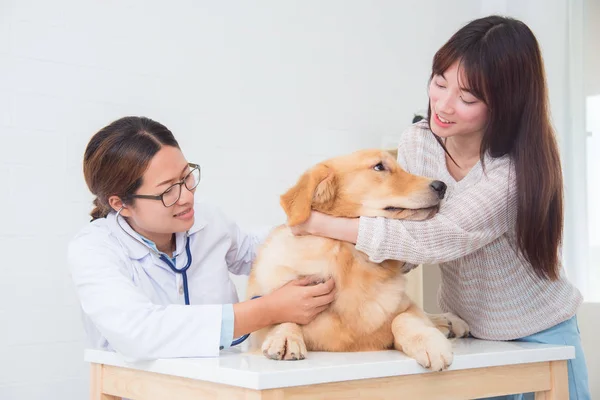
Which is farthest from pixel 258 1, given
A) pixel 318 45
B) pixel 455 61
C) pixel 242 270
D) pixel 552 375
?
pixel 552 375

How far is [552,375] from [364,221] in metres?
0.54

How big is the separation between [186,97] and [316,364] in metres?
1.91

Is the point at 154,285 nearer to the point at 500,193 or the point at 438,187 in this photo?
the point at 438,187

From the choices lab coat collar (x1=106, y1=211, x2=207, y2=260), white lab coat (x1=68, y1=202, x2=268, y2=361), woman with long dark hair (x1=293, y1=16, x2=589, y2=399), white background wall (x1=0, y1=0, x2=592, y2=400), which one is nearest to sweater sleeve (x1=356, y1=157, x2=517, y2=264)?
woman with long dark hair (x1=293, y1=16, x2=589, y2=399)

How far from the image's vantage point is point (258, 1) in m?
3.06

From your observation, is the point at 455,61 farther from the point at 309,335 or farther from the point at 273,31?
the point at 273,31

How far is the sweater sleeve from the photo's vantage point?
1317 millimetres

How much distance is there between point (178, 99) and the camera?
278cm

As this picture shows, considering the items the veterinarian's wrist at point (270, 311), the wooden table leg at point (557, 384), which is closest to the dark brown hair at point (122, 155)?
the veterinarian's wrist at point (270, 311)

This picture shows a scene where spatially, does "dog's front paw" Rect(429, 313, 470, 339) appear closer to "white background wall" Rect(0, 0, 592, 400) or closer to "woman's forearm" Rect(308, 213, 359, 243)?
"woman's forearm" Rect(308, 213, 359, 243)

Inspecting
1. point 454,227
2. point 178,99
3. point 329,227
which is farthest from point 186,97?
point 454,227

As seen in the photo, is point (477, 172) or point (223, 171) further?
point (223, 171)

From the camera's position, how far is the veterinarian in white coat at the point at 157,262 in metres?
1.26

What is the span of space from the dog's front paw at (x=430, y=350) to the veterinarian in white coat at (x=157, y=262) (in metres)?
0.20
